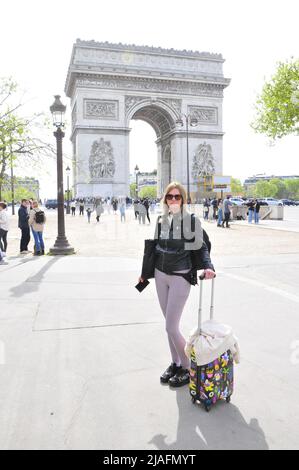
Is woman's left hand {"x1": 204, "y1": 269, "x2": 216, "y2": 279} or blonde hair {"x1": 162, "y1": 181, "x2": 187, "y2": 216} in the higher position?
blonde hair {"x1": 162, "y1": 181, "x2": 187, "y2": 216}

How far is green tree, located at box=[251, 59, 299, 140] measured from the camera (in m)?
21.1

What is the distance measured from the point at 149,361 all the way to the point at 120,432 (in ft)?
4.55

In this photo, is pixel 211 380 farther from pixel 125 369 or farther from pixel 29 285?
pixel 29 285

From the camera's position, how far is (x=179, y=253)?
384cm

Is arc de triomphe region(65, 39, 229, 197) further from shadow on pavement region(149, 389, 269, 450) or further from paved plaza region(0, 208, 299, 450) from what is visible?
shadow on pavement region(149, 389, 269, 450)

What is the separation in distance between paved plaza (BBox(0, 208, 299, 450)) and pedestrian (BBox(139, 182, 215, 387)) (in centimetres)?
46

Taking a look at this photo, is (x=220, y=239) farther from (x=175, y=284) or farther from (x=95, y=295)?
(x=175, y=284)

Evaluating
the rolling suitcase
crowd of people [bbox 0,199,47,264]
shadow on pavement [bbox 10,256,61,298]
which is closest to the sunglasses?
the rolling suitcase

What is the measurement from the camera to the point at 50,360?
449 cm

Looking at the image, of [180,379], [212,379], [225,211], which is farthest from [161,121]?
[212,379]

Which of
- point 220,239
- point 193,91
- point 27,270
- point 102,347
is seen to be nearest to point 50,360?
point 102,347

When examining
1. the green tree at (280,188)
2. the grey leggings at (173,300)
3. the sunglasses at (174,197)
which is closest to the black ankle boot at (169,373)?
the grey leggings at (173,300)

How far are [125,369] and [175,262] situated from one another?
1.23 meters
